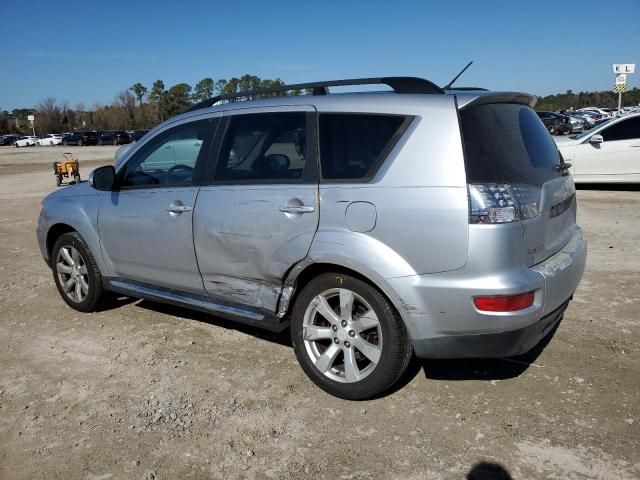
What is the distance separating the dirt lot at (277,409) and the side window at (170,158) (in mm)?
1266

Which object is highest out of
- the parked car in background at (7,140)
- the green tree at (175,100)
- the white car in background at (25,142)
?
the green tree at (175,100)

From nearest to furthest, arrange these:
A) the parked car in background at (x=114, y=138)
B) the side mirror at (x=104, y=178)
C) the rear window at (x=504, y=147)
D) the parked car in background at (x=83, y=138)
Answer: the rear window at (x=504, y=147), the side mirror at (x=104, y=178), the parked car in background at (x=114, y=138), the parked car in background at (x=83, y=138)

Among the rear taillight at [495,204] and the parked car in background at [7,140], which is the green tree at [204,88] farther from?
the rear taillight at [495,204]

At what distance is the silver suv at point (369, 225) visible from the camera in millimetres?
2848

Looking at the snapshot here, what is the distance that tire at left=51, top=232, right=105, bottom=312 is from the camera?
4.82 metres

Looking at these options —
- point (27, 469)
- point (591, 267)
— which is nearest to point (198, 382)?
point (27, 469)

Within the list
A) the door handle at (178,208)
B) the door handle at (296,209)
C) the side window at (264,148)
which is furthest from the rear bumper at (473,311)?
the door handle at (178,208)

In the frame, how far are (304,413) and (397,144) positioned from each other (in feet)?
5.42

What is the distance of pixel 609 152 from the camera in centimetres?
1148

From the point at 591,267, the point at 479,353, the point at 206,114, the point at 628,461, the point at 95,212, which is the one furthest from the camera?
the point at 591,267

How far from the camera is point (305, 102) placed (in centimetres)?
354

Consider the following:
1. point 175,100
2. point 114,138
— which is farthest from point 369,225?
point 175,100

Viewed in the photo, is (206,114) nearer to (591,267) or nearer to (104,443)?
(104,443)

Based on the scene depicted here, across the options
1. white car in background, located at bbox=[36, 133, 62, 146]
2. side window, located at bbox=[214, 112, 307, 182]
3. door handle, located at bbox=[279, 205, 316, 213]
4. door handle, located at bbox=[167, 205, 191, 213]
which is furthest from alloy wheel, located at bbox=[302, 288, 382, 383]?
white car in background, located at bbox=[36, 133, 62, 146]
